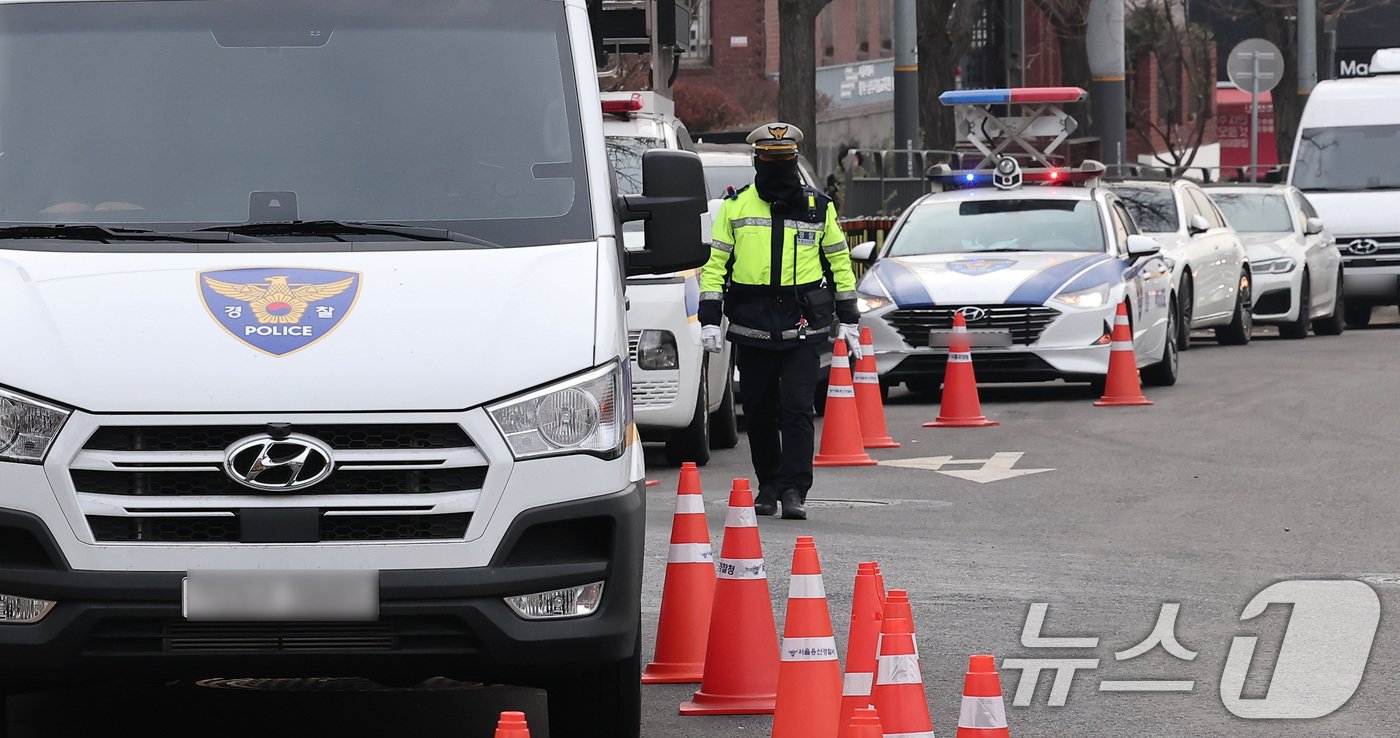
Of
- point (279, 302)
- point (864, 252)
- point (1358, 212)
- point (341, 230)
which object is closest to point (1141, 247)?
point (864, 252)

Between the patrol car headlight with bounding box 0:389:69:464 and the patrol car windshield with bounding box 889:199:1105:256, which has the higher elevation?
the patrol car headlight with bounding box 0:389:69:464

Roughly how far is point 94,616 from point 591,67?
7.47ft

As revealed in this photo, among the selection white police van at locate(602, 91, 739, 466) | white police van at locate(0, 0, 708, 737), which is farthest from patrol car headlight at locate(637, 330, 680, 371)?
white police van at locate(0, 0, 708, 737)

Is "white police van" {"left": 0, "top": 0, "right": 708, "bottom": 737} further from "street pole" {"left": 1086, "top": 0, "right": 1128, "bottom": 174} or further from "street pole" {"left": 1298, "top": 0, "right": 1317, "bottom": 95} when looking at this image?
"street pole" {"left": 1298, "top": 0, "right": 1317, "bottom": 95}

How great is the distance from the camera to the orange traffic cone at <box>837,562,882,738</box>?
19.1 ft

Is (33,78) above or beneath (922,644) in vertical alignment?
above

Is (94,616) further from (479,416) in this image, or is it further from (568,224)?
(568,224)

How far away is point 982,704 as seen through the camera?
4836 mm

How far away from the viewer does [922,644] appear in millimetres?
7961

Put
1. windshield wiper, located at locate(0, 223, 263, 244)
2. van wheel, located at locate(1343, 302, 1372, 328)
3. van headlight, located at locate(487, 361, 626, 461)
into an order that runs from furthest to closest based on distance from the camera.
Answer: van wheel, located at locate(1343, 302, 1372, 328) → windshield wiper, located at locate(0, 223, 263, 244) → van headlight, located at locate(487, 361, 626, 461)

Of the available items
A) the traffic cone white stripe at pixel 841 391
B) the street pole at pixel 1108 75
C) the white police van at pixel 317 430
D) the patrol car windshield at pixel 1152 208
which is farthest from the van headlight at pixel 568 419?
the street pole at pixel 1108 75

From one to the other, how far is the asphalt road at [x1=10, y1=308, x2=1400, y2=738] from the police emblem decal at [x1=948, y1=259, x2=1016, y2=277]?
3.22 ft

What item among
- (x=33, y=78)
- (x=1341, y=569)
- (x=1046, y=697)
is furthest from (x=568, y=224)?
(x=1341, y=569)

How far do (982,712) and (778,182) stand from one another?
250 inches
